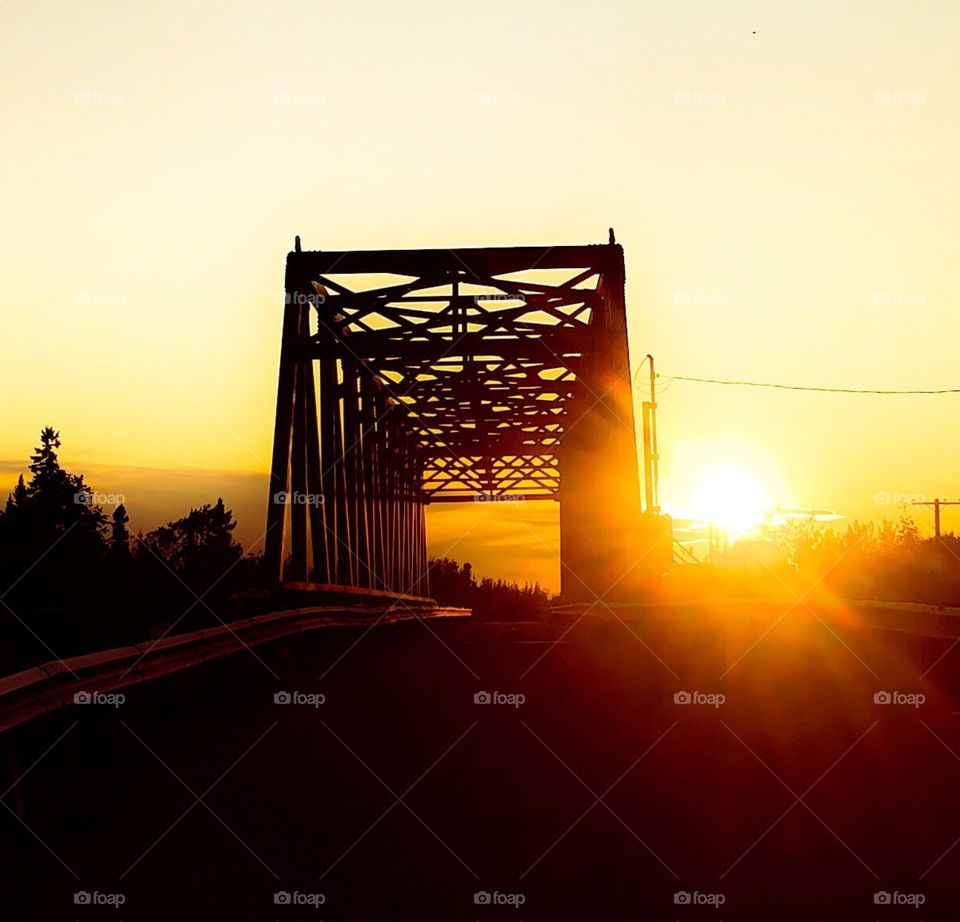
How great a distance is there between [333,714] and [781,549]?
38.6 m

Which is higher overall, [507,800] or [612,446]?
[612,446]

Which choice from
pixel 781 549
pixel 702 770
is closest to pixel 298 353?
pixel 702 770

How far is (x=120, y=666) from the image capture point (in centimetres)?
712

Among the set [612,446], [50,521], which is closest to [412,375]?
[612,446]

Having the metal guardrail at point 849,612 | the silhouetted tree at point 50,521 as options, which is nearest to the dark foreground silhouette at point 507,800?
the metal guardrail at point 849,612

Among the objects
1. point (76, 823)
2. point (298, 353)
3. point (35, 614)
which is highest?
point (298, 353)

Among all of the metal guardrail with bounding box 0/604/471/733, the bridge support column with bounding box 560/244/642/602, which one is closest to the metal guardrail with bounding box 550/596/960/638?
the bridge support column with bounding box 560/244/642/602

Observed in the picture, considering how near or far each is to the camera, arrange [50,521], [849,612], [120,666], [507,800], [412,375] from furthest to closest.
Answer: [50,521], [412,375], [849,612], [120,666], [507,800]

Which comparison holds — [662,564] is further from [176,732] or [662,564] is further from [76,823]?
[76,823]

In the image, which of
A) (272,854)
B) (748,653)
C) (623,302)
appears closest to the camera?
(272,854)

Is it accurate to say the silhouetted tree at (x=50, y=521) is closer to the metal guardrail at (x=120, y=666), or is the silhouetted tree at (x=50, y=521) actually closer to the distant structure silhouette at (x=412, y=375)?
the distant structure silhouette at (x=412, y=375)

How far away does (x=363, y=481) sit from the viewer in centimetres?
2723

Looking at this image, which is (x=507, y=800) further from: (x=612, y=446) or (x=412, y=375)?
(x=412, y=375)

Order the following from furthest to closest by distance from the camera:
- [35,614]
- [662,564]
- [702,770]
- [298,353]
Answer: [662,564] → [298,353] → [35,614] → [702,770]
